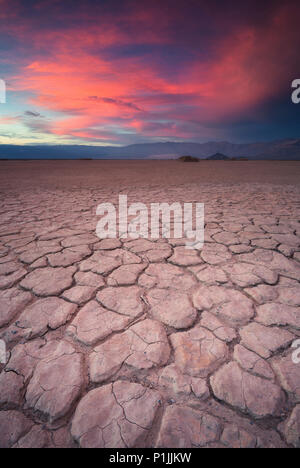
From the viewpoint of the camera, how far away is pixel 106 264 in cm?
173

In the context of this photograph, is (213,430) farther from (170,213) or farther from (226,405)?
(170,213)

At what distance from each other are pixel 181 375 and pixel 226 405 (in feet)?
0.62

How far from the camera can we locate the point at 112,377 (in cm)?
89

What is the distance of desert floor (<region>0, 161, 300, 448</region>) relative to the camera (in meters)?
0.74

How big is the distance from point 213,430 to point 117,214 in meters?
2.68

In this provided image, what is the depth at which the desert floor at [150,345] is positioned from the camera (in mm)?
737

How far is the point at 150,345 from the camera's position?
1.02m
